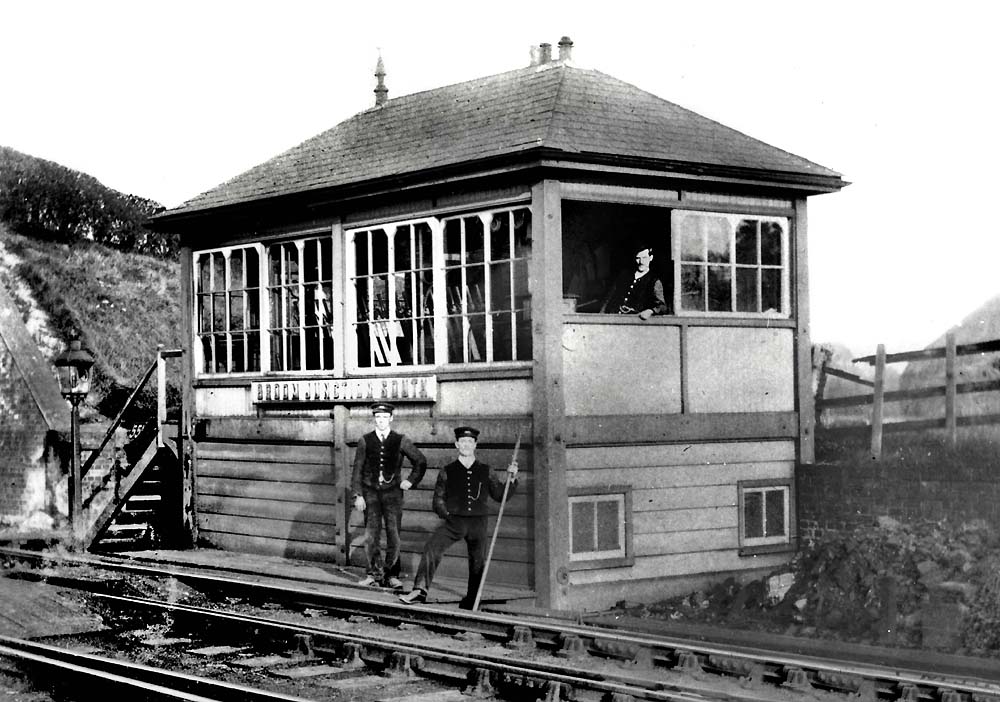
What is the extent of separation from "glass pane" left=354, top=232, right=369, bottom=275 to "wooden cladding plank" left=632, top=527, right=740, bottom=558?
184 inches

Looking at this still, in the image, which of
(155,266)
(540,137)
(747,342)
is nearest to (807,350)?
(747,342)

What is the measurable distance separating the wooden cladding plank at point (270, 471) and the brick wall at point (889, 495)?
5559 mm

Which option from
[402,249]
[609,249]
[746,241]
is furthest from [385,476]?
[746,241]

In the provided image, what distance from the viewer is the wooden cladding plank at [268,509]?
15.6 meters

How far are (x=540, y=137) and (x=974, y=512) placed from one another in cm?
540

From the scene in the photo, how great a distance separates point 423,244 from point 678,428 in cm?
359

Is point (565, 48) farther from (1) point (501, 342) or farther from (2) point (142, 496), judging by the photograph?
(2) point (142, 496)

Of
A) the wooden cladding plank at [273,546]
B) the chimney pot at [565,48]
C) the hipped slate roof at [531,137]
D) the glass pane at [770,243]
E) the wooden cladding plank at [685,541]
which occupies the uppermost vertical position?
the chimney pot at [565,48]

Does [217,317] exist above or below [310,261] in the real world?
below

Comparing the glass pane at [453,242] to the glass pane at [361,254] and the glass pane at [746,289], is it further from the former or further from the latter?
the glass pane at [746,289]

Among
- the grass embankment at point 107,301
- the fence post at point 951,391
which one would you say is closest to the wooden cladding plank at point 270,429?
the fence post at point 951,391

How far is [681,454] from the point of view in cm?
1362

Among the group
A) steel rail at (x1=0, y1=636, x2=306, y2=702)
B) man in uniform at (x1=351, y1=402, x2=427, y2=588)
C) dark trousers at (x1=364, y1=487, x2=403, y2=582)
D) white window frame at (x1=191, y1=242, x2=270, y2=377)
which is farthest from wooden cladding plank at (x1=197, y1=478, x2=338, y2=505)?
steel rail at (x1=0, y1=636, x2=306, y2=702)

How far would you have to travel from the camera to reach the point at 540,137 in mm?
12727
